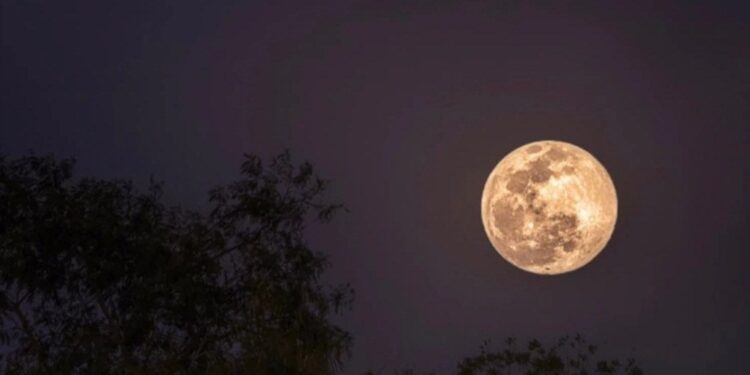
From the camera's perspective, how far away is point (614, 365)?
1359 inches

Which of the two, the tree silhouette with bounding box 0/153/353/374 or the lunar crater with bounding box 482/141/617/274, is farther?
the lunar crater with bounding box 482/141/617/274

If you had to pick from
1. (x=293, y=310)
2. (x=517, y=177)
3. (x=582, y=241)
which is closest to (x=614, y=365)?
(x=582, y=241)

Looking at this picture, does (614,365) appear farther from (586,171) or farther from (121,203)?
(121,203)

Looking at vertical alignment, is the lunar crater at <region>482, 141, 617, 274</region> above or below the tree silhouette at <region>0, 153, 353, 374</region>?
above

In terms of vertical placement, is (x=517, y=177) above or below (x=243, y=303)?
above

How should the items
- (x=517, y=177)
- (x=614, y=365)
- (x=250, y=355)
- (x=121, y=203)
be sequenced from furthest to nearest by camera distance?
(x=614, y=365) → (x=517, y=177) → (x=121, y=203) → (x=250, y=355)

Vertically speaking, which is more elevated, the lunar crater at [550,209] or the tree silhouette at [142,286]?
the lunar crater at [550,209]

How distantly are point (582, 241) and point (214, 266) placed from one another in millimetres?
14583

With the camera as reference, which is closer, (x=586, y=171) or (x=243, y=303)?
(x=243, y=303)

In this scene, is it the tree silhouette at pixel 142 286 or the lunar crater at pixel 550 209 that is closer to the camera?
the tree silhouette at pixel 142 286

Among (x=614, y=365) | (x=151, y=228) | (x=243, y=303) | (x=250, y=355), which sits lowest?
(x=250, y=355)

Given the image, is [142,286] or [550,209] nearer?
[142,286]

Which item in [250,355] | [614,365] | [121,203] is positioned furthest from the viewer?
[614,365]

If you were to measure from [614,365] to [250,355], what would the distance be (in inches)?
767
